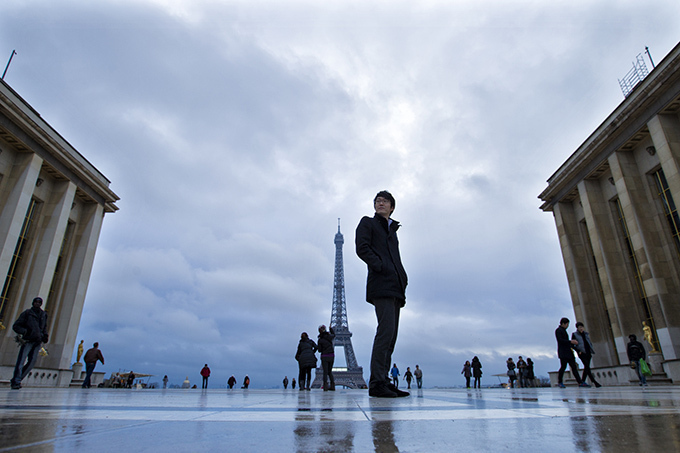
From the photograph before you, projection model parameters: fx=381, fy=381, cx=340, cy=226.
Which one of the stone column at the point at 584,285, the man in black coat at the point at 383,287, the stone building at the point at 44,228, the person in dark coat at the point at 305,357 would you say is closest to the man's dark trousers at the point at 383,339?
the man in black coat at the point at 383,287

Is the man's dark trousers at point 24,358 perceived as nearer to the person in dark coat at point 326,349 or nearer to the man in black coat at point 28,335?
the man in black coat at point 28,335

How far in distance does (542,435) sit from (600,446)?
0.29m

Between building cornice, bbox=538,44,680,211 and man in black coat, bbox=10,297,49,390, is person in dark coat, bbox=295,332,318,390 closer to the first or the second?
man in black coat, bbox=10,297,49,390

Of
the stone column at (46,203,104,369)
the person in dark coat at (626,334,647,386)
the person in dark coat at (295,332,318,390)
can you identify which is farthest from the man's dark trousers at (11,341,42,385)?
the person in dark coat at (626,334,647,386)

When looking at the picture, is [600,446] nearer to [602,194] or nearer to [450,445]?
[450,445]

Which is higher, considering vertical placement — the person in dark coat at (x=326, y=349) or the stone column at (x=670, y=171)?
the stone column at (x=670, y=171)

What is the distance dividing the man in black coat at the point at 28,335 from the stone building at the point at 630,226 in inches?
798

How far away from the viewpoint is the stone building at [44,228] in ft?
58.2

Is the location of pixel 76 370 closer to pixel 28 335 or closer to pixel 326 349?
pixel 28 335

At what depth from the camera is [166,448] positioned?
3.45 feet

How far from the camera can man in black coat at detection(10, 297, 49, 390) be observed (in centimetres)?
764

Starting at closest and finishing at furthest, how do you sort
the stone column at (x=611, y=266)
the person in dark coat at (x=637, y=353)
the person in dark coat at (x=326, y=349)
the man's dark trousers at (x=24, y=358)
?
the man's dark trousers at (x=24, y=358) < the person in dark coat at (x=326, y=349) < the person in dark coat at (x=637, y=353) < the stone column at (x=611, y=266)

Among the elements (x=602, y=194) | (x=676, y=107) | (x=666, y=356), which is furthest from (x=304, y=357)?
(x=602, y=194)

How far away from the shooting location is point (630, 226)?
18.2 metres
